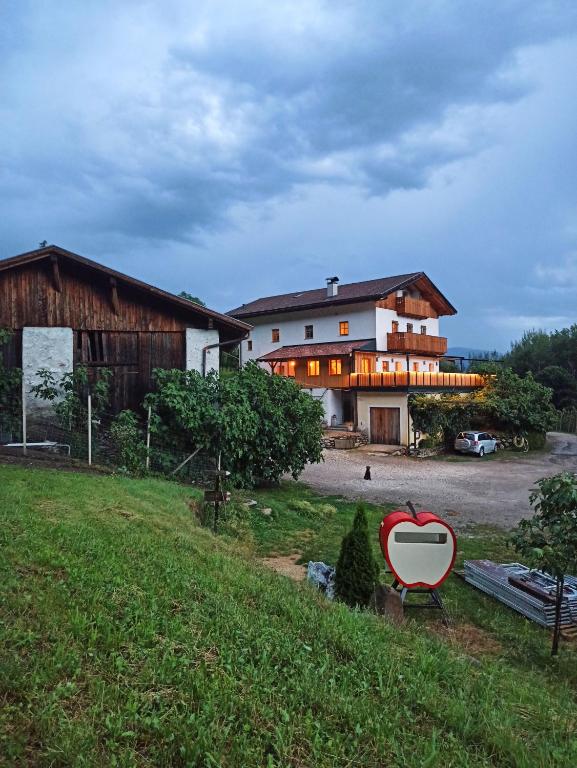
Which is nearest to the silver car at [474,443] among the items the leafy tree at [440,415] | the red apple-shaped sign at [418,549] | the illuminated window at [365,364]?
the leafy tree at [440,415]

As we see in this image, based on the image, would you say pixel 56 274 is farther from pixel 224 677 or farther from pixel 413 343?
pixel 413 343

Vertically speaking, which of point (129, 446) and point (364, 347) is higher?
point (364, 347)

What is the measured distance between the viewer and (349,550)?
6902mm

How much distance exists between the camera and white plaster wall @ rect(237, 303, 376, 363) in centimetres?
3559

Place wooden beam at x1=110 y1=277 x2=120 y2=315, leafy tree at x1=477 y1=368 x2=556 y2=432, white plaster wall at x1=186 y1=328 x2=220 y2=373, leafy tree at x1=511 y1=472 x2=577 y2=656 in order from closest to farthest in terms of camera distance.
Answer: leafy tree at x1=511 y1=472 x2=577 y2=656
wooden beam at x1=110 y1=277 x2=120 y2=315
white plaster wall at x1=186 y1=328 x2=220 y2=373
leafy tree at x1=477 y1=368 x2=556 y2=432

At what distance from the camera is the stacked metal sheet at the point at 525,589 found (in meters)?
7.35

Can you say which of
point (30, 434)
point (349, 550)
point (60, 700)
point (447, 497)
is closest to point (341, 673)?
point (60, 700)

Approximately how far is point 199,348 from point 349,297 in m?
20.6

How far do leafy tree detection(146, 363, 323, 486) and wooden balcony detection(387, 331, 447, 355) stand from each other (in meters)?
19.8

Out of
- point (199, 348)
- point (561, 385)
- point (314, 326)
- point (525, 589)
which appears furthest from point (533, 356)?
point (525, 589)

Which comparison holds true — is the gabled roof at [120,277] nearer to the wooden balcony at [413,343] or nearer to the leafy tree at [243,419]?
the leafy tree at [243,419]

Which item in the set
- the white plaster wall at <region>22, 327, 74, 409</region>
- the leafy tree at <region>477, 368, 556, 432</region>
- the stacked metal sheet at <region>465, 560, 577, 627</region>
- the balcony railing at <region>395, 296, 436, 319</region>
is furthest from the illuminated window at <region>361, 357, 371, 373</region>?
the stacked metal sheet at <region>465, 560, 577, 627</region>

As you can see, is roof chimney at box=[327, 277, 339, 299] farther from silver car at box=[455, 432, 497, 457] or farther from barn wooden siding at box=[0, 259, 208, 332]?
barn wooden siding at box=[0, 259, 208, 332]

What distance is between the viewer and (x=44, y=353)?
15336mm
